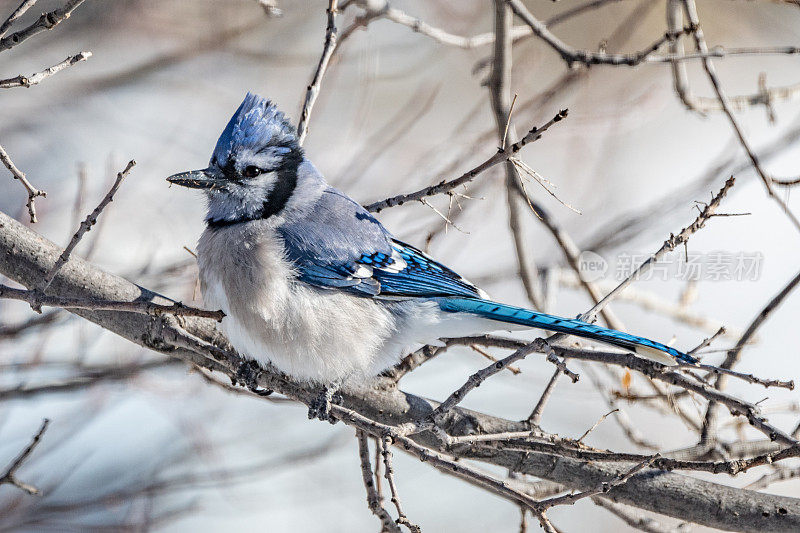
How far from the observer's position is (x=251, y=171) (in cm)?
229

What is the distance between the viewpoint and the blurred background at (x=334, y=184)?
287cm

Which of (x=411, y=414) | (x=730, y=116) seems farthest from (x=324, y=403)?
(x=730, y=116)

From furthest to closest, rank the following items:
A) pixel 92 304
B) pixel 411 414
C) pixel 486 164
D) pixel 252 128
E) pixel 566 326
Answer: pixel 252 128
pixel 411 414
pixel 566 326
pixel 486 164
pixel 92 304

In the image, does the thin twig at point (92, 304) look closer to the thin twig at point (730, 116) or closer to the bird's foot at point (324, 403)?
the bird's foot at point (324, 403)

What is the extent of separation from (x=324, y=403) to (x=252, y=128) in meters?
0.81

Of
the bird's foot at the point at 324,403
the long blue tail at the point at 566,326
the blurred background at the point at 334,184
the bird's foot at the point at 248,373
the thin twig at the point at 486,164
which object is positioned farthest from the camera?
the blurred background at the point at 334,184

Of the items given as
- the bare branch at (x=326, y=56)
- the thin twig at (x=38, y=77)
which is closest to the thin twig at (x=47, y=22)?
the thin twig at (x=38, y=77)

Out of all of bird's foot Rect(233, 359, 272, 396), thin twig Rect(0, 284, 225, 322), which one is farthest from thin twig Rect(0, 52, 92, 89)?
bird's foot Rect(233, 359, 272, 396)

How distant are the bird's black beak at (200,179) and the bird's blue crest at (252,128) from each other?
45 millimetres

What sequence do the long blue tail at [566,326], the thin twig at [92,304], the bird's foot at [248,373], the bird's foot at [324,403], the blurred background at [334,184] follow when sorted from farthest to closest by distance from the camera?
the blurred background at [334,184], the bird's foot at [248,373], the bird's foot at [324,403], the long blue tail at [566,326], the thin twig at [92,304]

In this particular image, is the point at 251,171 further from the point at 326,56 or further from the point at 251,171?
the point at 326,56

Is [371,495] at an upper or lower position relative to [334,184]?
lower

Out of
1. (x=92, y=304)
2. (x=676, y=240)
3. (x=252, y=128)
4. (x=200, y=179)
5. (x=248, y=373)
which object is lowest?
(x=92, y=304)

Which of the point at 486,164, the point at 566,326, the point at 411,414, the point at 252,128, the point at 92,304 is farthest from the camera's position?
the point at 252,128
